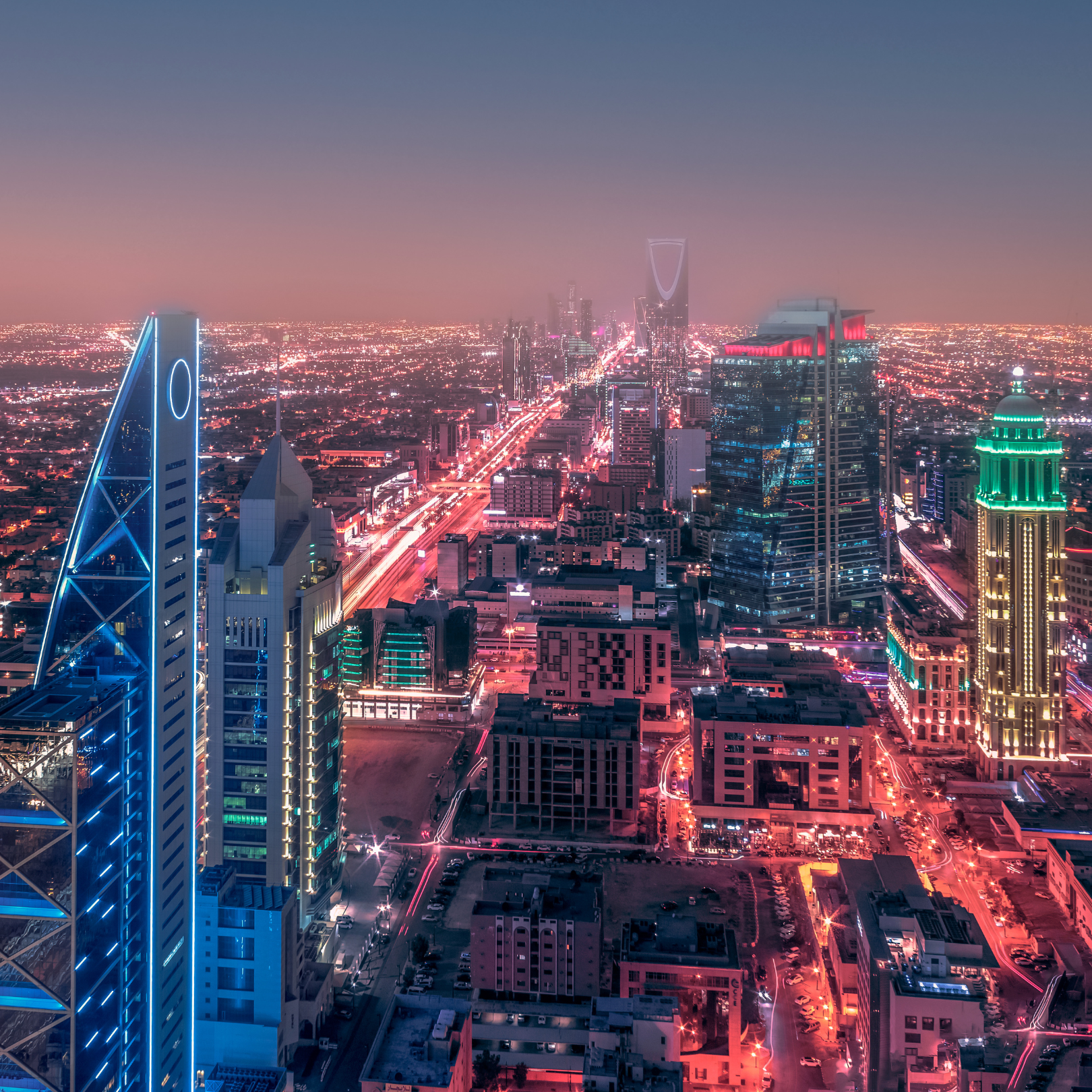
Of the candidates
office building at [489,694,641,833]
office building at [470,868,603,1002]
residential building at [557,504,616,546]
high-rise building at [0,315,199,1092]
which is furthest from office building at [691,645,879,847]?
residential building at [557,504,616,546]

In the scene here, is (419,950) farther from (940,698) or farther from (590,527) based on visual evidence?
(590,527)

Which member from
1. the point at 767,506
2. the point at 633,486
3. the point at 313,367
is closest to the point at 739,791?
the point at 767,506

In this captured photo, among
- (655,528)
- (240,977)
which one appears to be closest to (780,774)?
(240,977)

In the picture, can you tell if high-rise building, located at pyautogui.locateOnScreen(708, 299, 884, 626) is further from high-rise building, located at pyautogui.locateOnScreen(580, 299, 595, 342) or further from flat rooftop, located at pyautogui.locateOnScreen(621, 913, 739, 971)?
high-rise building, located at pyautogui.locateOnScreen(580, 299, 595, 342)

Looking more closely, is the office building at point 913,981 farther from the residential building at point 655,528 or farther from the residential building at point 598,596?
the residential building at point 655,528

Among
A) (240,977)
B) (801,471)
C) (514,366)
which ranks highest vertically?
(514,366)


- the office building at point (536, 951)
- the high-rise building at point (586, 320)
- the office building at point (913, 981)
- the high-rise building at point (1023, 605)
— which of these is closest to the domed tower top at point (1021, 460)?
the high-rise building at point (1023, 605)

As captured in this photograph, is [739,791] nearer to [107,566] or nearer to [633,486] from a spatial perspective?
[107,566]
